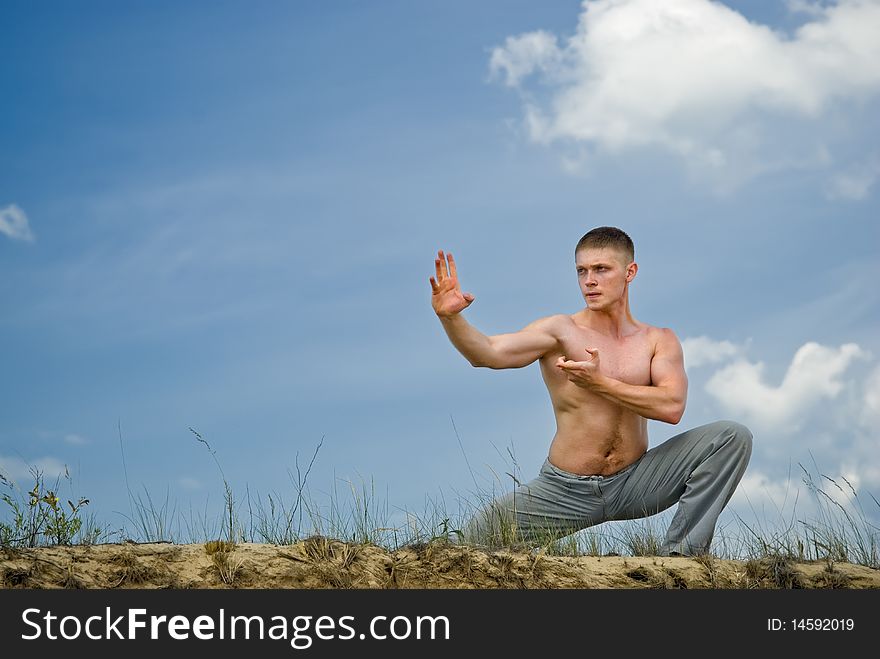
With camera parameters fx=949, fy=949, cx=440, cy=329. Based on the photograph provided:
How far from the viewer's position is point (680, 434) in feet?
22.7

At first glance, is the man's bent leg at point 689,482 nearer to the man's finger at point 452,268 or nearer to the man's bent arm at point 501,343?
the man's bent arm at point 501,343

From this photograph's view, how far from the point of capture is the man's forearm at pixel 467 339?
6.17m

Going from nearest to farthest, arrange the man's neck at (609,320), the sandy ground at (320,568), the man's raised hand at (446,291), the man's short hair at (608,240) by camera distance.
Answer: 1. the sandy ground at (320,568)
2. the man's raised hand at (446,291)
3. the man's short hair at (608,240)
4. the man's neck at (609,320)

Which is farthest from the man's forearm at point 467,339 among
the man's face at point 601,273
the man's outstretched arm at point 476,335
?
the man's face at point 601,273

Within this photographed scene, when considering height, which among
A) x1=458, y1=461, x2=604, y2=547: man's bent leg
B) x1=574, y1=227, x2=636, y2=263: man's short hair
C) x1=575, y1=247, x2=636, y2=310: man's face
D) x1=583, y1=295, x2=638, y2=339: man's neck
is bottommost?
x1=458, y1=461, x2=604, y2=547: man's bent leg

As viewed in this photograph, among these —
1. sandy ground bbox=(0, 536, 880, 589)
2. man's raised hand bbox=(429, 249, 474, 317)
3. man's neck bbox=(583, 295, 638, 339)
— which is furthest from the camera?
man's neck bbox=(583, 295, 638, 339)

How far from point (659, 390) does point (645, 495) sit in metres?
0.84

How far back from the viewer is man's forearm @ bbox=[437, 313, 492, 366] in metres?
6.17

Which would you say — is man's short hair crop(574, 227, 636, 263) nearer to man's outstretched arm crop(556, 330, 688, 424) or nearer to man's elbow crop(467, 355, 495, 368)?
man's outstretched arm crop(556, 330, 688, 424)

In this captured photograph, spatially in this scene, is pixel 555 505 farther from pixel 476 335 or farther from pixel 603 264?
pixel 603 264

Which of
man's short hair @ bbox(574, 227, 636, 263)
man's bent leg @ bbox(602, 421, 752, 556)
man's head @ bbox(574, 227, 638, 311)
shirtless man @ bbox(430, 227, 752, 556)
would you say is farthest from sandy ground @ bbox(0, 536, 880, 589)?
man's short hair @ bbox(574, 227, 636, 263)

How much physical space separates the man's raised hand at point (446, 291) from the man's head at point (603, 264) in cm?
111
